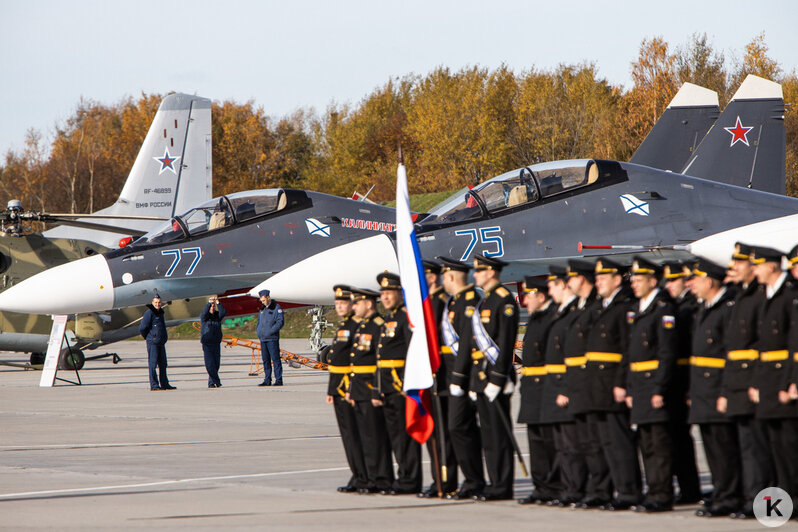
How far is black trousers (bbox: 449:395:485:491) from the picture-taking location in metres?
7.70

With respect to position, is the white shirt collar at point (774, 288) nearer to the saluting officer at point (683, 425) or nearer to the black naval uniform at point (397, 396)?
the saluting officer at point (683, 425)

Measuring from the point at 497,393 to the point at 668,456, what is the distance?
4.22 feet

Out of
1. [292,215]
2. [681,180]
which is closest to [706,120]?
[681,180]

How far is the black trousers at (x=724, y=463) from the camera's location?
22.1 ft

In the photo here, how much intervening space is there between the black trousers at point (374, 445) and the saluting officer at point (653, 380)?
79.8 inches

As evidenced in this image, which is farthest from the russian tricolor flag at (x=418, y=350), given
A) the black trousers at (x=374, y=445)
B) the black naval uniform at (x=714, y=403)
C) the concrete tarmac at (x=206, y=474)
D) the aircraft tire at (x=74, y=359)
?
the aircraft tire at (x=74, y=359)

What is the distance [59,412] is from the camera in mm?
15016

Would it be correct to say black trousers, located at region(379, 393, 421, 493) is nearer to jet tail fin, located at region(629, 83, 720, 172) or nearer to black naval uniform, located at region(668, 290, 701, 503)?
black naval uniform, located at region(668, 290, 701, 503)

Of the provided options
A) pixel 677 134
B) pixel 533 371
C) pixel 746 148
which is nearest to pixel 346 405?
pixel 533 371

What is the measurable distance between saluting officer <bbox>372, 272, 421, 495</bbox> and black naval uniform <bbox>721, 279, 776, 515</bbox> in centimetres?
244

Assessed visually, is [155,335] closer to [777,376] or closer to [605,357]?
[605,357]

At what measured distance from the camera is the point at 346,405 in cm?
849

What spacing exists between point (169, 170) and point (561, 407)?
23.4m

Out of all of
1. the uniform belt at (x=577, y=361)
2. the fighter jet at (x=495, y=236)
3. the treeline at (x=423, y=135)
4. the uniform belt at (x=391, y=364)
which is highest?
the treeline at (x=423, y=135)
